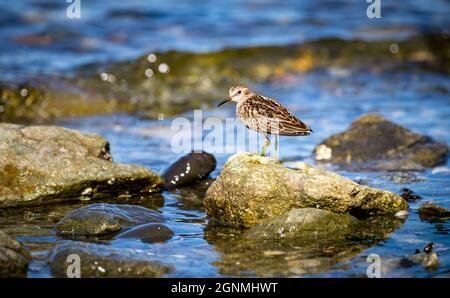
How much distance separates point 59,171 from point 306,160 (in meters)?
3.65

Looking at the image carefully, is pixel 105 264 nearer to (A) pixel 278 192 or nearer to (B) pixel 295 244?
(B) pixel 295 244

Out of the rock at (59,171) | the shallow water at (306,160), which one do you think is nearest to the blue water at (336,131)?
the shallow water at (306,160)

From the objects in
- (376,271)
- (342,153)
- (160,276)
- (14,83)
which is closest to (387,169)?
(342,153)

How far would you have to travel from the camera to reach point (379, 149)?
33.2 feet

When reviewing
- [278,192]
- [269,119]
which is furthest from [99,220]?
[269,119]

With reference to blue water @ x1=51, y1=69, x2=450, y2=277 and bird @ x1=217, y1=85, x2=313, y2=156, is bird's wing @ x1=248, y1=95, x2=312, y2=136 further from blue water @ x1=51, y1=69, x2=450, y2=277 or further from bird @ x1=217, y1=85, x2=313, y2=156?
blue water @ x1=51, y1=69, x2=450, y2=277

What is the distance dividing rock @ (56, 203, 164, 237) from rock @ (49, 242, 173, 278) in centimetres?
71

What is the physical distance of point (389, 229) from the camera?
712 cm

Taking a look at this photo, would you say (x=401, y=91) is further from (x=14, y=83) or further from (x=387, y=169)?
(x=14, y=83)

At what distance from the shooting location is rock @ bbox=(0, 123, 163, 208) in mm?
7977

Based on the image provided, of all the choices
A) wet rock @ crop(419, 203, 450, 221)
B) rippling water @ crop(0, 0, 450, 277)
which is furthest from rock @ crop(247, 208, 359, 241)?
wet rock @ crop(419, 203, 450, 221)

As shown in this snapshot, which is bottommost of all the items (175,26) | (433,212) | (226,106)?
(433,212)

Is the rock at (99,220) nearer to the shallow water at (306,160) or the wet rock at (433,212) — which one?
the shallow water at (306,160)

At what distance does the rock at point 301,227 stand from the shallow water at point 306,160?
0.80 feet
